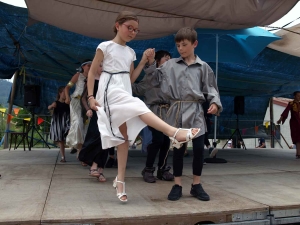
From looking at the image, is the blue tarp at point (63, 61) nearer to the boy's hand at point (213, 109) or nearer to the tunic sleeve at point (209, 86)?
the tunic sleeve at point (209, 86)

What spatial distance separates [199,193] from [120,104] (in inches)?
38.3

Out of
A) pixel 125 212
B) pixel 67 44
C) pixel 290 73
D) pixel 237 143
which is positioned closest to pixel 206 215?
pixel 125 212

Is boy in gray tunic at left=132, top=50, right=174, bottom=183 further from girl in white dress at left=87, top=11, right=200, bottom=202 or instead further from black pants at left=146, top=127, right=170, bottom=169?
girl in white dress at left=87, top=11, right=200, bottom=202

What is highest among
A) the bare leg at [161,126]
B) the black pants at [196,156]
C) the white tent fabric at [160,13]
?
the white tent fabric at [160,13]

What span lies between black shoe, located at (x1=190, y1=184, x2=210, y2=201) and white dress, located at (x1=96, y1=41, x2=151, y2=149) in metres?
0.68

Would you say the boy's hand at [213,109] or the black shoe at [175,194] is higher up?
the boy's hand at [213,109]

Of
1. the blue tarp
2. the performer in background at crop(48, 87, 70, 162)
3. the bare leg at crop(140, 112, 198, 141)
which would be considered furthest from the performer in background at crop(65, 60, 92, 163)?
the bare leg at crop(140, 112, 198, 141)

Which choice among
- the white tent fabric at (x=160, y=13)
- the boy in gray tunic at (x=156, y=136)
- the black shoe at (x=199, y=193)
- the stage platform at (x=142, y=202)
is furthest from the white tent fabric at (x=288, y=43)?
the black shoe at (x=199, y=193)

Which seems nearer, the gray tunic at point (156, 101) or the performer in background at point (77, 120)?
the gray tunic at point (156, 101)

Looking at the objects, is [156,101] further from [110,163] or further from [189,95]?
[110,163]

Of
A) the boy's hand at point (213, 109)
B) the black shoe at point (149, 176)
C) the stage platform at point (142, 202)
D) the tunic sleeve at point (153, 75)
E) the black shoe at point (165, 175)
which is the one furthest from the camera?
the black shoe at point (165, 175)

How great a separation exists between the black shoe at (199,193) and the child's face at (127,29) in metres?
1.36

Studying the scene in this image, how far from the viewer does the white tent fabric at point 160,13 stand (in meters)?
4.76

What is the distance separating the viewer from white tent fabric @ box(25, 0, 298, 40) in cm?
476
